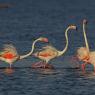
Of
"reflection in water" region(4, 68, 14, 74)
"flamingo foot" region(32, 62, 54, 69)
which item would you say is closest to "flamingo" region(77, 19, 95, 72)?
"flamingo foot" region(32, 62, 54, 69)

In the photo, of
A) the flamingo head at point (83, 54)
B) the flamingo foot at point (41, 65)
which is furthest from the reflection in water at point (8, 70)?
the flamingo head at point (83, 54)

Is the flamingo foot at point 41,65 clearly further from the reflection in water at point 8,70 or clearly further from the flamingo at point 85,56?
the flamingo at point 85,56

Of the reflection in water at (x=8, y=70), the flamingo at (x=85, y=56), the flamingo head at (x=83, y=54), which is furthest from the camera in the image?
the flamingo head at (x=83, y=54)

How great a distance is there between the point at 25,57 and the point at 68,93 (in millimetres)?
5150

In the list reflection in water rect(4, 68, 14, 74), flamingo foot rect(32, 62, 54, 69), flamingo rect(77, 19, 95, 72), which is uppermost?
flamingo rect(77, 19, 95, 72)

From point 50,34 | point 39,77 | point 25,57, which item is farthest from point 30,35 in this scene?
point 39,77

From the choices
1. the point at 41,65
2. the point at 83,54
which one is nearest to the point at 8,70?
the point at 41,65

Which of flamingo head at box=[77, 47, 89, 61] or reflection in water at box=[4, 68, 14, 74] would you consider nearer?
reflection in water at box=[4, 68, 14, 74]

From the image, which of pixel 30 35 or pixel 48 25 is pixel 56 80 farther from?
pixel 48 25

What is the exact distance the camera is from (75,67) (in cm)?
2097

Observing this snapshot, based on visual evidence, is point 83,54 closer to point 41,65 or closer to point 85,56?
point 85,56

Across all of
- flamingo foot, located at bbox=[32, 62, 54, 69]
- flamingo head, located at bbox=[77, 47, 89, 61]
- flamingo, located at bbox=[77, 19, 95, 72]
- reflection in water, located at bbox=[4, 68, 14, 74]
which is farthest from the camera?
flamingo foot, located at bbox=[32, 62, 54, 69]

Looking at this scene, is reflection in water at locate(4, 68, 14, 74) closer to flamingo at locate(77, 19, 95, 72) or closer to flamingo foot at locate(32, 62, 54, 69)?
flamingo foot at locate(32, 62, 54, 69)

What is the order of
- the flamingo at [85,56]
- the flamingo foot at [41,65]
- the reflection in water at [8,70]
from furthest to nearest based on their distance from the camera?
the flamingo foot at [41,65] < the flamingo at [85,56] < the reflection in water at [8,70]
